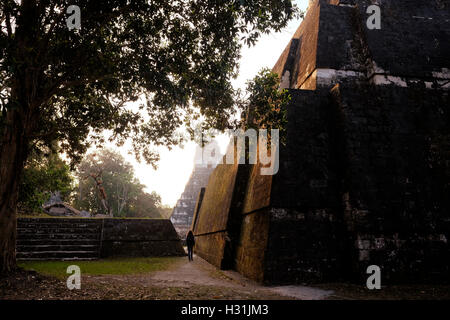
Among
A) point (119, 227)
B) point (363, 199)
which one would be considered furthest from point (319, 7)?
point (119, 227)

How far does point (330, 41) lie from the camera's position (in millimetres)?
9766

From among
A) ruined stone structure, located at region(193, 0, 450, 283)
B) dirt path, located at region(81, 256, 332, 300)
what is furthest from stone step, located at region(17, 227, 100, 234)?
ruined stone structure, located at region(193, 0, 450, 283)

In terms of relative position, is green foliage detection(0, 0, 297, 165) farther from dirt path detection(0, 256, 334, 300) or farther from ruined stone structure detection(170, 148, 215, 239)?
ruined stone structure detection(170, 148, 215, 239)

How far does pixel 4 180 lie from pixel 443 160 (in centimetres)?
1174

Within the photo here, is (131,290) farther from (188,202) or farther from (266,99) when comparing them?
(188,202)

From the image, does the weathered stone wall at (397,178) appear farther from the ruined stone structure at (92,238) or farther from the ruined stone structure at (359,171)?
the ruined stone structure at (92,238)

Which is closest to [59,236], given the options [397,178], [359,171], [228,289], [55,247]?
[55,247]

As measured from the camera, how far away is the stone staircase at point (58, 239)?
1092cm

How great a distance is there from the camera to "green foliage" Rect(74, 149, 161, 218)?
32.8 metres

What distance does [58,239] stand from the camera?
39.5ft

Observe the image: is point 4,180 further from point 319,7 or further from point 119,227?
point 319,7

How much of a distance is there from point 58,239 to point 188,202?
19044 mm

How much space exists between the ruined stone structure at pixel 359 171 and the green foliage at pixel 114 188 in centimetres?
2725

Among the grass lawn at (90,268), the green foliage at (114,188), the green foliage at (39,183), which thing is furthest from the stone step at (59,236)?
the green foliage at (114,188)
